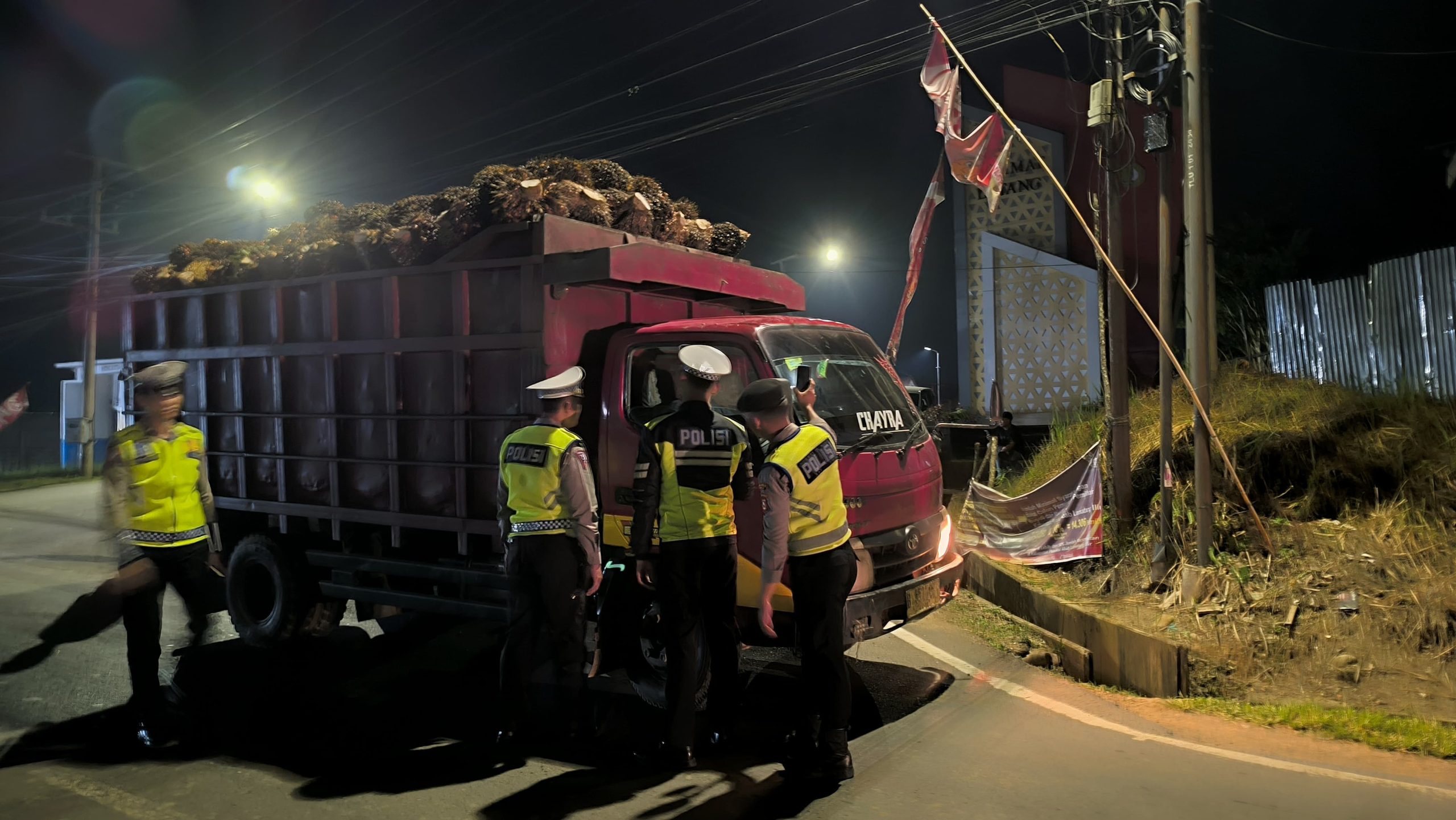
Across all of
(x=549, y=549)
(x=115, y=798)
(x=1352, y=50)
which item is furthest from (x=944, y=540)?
(x=1352, y=50)

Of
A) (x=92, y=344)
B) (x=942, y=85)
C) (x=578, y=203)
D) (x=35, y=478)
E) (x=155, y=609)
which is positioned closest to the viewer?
(x=155, y=609)

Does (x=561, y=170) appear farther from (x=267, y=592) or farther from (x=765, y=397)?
(x=267, y=592)

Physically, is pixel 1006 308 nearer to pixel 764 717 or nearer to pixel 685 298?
pixel 685 298

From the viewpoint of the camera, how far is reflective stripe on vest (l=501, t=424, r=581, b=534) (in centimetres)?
450

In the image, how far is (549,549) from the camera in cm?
452

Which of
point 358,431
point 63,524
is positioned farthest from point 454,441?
point 63,524

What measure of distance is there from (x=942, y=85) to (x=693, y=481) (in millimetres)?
6043

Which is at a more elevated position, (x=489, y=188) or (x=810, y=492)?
(x=489, y=188)

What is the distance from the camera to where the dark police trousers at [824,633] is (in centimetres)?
409

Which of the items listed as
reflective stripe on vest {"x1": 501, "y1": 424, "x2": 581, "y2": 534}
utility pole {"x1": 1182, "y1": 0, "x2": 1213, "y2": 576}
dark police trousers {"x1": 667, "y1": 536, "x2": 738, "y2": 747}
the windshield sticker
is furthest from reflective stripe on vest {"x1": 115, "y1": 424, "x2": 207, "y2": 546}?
utility pole {"x1": 1182, "y1": 0, "x2": 1213, "y2": 576}

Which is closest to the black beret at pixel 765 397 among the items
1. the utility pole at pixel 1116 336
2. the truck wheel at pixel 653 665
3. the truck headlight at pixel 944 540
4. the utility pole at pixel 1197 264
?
the truck wheel at pixel 653 665

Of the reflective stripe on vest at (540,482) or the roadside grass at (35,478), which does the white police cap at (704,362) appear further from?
the roadside grass at (35,478)

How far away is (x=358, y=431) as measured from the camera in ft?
19.8

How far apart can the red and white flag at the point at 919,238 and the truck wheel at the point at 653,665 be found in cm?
517
